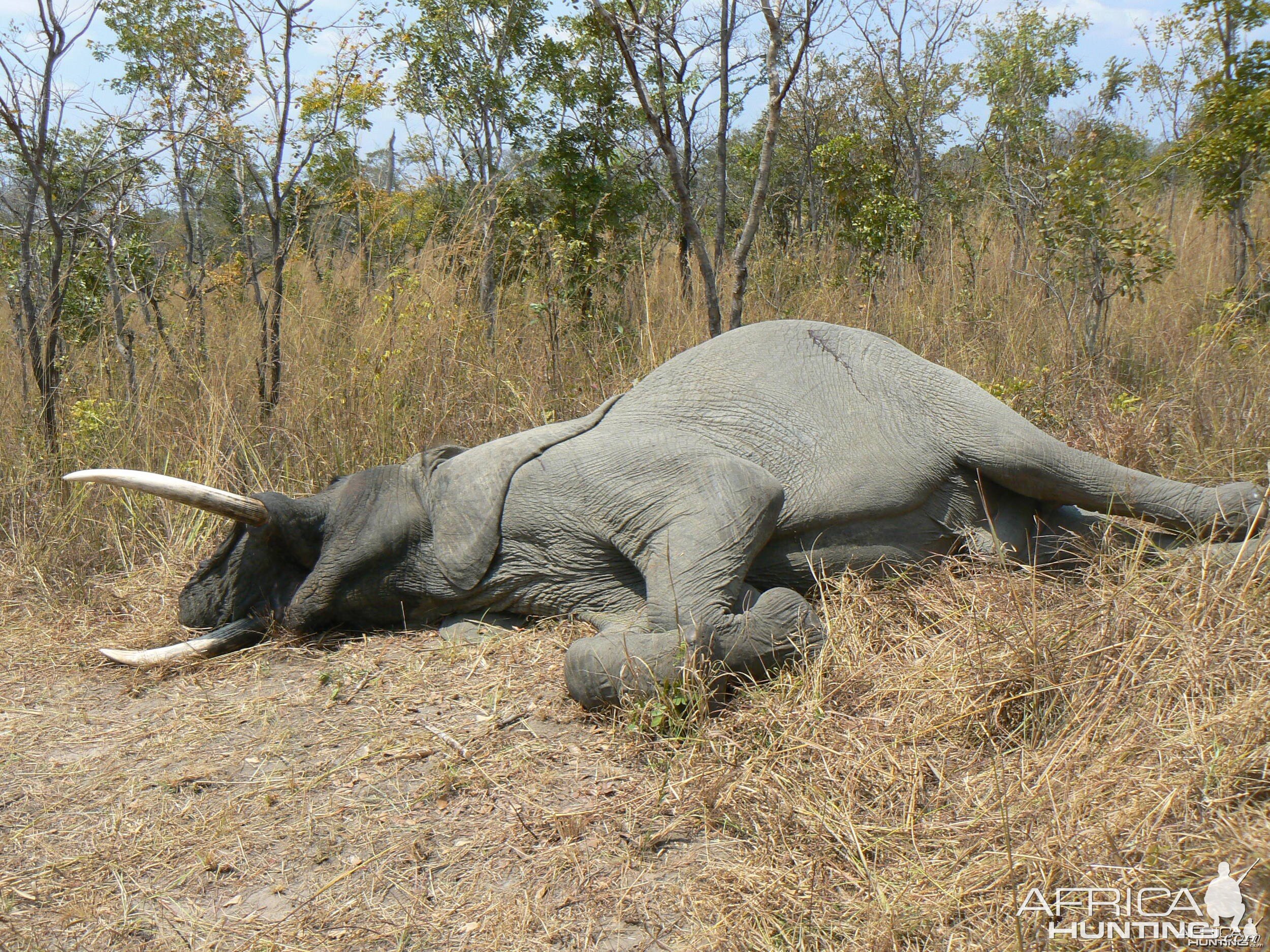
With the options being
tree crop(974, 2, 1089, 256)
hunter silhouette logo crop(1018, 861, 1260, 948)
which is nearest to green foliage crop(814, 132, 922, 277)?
tree crop(974, 2, 1089, 256)

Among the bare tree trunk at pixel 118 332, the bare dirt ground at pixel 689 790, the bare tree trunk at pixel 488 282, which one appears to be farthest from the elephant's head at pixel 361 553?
the bare tree trunk at pixel 118 332

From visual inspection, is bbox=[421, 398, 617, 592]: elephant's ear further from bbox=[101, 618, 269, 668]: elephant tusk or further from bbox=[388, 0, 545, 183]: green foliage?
bbox=[388, 0, 545, 183]: green foliage

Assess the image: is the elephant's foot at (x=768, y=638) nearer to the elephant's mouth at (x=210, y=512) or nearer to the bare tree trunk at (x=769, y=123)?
the elephant's mouth at (x=210, y=512)

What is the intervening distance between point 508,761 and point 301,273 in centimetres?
403

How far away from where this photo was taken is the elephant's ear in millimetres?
3236

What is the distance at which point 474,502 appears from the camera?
326 cm

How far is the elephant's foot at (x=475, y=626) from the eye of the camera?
131 inches

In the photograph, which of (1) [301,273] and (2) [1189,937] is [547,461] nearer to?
(2) [1189,937]

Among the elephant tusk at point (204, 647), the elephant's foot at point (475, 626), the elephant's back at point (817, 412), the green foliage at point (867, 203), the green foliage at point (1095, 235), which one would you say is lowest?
the elephant's foot at point (475, 626)

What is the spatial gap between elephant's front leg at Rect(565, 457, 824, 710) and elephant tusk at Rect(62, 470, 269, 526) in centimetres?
116

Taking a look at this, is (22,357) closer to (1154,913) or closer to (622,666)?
(622,666)

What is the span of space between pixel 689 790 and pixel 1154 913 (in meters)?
1.01

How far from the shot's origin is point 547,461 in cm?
324

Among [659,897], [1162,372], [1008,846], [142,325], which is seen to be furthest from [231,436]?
[1162,372]
